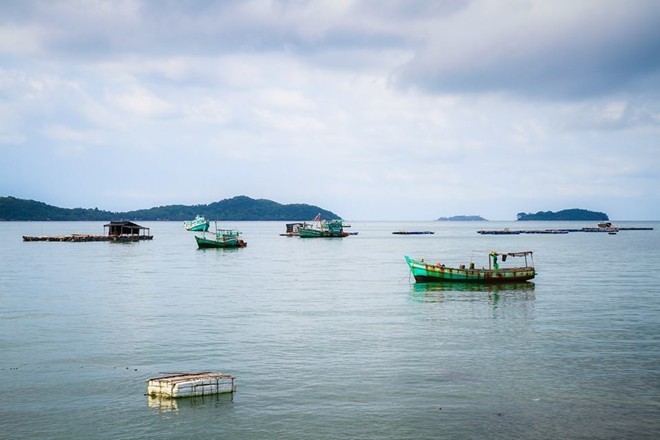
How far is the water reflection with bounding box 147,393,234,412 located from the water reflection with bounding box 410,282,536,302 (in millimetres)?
35279

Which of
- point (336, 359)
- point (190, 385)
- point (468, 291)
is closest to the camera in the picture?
point (190, 385)

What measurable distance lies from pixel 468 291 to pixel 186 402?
46098 millimetres

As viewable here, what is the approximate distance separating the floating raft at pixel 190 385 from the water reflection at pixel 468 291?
34582 mm

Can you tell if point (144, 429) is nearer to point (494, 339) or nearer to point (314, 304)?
point (494, 339)

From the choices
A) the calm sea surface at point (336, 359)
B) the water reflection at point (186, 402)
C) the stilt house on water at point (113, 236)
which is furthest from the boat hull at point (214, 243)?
the water reflection at point (186, 402)

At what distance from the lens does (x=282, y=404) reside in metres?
28.3

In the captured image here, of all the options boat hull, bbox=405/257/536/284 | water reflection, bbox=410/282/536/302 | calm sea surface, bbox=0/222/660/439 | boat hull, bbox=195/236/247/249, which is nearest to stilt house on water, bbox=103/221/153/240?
boat hull, bbox=195/236/247/249

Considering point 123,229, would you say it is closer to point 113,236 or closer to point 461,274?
point 113,236

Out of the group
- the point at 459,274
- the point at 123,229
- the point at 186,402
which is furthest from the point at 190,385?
the point at 123,229

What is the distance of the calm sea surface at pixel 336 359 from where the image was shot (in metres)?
26.0

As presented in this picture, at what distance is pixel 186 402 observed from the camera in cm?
2789

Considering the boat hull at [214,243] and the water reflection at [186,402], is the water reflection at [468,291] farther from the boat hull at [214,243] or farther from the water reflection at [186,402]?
the boat hull at [214,243]

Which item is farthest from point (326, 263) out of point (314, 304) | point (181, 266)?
point (314, 304)

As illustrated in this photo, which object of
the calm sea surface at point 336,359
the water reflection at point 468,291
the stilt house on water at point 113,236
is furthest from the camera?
the stilt house on water at point 113,236
